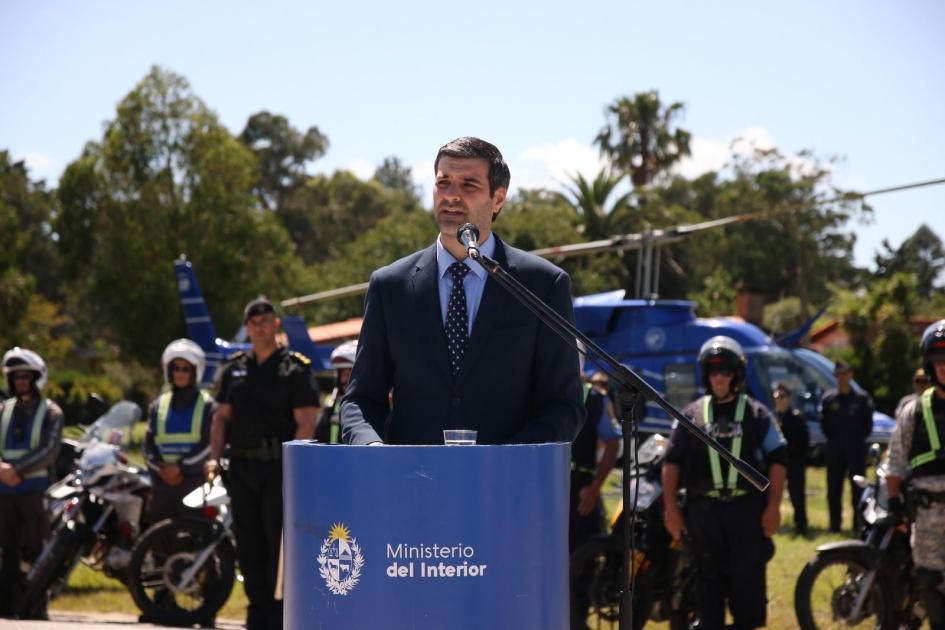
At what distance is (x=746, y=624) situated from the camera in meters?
7.01

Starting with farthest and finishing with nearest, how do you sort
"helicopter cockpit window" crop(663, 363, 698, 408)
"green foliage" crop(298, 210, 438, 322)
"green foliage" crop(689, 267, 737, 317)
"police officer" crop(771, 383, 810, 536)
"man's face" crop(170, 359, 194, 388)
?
"green foliage" crop(689, 267, 737, 317)
"green foliage" crop(298, 210, 438, 322)
"helicopter cockpit window" crop(663, 363, 698, 408)
"police officer" crop(771, 383, 810, 536)
"man's face" crop(170, 359, 194, 388)

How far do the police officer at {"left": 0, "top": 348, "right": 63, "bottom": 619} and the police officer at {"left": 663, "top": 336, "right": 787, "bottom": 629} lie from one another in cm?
468

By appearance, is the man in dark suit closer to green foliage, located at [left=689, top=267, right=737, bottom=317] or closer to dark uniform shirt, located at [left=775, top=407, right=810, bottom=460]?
dark uniform shirt, located at [left=775, top=407, right=810, bottom=460]

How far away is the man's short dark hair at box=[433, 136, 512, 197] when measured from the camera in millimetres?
3719

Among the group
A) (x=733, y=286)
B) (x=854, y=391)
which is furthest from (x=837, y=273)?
(x=854, y=391)

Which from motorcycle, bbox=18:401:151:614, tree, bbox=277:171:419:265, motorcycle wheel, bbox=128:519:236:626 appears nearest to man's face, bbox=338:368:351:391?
motorcycle wheel, bbox=128:519:236:626

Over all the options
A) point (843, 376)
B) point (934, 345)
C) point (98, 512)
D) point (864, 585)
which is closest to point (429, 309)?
point (934, 345)

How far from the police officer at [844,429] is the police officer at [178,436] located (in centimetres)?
879

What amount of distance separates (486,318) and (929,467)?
417 cm

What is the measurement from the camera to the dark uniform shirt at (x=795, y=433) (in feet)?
54.1

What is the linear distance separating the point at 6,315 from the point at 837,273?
4629cm

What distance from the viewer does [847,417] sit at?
54.0 ft

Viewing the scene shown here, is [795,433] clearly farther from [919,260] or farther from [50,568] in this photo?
[919,260]

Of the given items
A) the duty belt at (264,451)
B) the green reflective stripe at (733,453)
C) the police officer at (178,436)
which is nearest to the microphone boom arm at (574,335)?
the green reflective stripe at (733,453)
